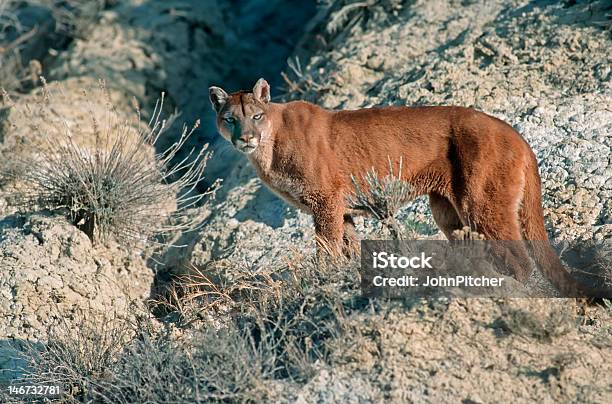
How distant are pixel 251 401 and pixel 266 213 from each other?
391cm

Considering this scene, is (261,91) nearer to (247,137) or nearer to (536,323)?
(247,137)

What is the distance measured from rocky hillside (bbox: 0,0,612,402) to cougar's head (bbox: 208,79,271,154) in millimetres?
1235

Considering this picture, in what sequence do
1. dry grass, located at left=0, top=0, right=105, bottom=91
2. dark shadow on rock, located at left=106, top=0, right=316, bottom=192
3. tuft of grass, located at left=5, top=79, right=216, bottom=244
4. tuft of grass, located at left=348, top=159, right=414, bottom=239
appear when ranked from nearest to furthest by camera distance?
tuft of grass, located at left=348, top=159, right=414, bottom=239, tuft of grass, located at left=5, top=79, right=216, bottom=244, dark shadow on rock, located at left=106, top=0, right=316, bottom=192, dry grass, located at left=0, top=0, right=105, bottom=91

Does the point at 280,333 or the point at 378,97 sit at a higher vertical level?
the point at 378,97

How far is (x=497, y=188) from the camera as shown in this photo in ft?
26.2

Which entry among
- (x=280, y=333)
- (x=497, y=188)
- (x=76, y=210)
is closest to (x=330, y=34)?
(x=76, y=210)

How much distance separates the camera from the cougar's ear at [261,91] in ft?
30.3

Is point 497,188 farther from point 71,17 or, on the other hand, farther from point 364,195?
point 71,17

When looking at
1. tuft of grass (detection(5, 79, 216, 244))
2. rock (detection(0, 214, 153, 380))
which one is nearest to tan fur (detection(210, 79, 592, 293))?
tuft of grass (detection(5, 79, 216, 244))

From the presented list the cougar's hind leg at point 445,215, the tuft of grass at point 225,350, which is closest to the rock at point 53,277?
the tuft of grass at point 225,350

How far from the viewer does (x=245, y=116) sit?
9.10 m

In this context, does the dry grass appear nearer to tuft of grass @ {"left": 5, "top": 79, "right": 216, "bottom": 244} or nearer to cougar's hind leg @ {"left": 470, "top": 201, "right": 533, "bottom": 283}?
tuft of grass @ {"left": 5, "top": 79, "right": 216, "bottom": 244}

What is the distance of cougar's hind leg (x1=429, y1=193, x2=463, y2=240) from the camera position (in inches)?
332

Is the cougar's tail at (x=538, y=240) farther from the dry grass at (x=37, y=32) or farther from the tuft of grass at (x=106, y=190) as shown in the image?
the dry grass at (x=37, y=32)
